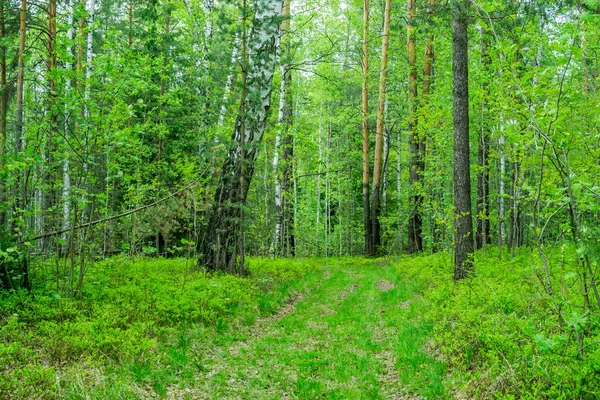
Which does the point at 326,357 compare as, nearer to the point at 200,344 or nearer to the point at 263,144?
the point at 200,344

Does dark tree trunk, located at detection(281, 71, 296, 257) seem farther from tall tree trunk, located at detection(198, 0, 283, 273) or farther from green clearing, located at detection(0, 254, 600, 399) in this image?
green clearing, located at detection(0, 254, 600, 399)

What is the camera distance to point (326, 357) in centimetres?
611

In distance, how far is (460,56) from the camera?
927 cm

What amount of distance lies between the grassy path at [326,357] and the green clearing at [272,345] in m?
0.02

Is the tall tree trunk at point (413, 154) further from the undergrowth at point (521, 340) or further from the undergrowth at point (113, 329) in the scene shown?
the undergrowth at point (113, 329)

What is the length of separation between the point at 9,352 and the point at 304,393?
323 centimetres

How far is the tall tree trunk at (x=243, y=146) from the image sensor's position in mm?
10000

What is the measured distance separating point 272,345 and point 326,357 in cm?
102

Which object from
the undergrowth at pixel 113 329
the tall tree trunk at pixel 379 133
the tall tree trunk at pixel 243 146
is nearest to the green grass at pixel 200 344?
the undergrowth at pixel 113 329

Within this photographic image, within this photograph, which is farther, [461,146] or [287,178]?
[287,178]

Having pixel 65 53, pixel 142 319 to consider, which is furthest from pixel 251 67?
pixel 142 319

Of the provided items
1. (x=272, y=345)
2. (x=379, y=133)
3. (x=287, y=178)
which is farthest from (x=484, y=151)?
(x=287, y=178)

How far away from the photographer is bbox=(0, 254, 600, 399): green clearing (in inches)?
157

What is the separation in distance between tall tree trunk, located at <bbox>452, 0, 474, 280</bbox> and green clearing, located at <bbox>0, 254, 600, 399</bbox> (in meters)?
0.64
